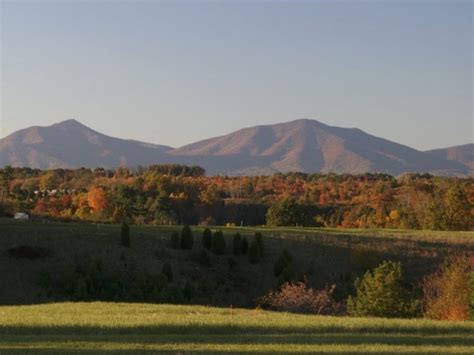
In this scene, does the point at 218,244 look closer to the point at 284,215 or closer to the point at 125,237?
the point at 125,237

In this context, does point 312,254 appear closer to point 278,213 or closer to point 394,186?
point 278,213

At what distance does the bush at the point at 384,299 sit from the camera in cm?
2999

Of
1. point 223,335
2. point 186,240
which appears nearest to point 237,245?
point 186,240

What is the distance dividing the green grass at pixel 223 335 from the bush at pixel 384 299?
40.8 ft

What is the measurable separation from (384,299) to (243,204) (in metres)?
86.9

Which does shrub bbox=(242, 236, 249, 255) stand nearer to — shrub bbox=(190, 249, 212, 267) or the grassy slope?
the grassy slope

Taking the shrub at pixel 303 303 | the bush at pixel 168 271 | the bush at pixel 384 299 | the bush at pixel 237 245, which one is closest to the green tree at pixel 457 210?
the bush at pixel 237 245

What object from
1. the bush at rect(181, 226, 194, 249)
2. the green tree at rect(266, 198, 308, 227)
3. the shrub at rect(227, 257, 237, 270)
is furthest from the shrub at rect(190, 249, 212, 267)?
the green tree at rect(266, 198, 308, 227)

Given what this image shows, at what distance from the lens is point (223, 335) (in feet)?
49.9

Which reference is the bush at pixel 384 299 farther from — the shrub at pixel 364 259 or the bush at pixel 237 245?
the bush at pixel 237 245

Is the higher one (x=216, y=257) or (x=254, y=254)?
(x=254, y=254)

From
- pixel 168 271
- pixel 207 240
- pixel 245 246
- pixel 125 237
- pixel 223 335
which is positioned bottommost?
pixel 168 271

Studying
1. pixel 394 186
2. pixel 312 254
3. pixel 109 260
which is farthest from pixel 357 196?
pixel 109 260

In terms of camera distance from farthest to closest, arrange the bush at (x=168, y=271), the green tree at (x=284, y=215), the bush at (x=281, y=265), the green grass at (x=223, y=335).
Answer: the green tree at (x=284, y=215) < the bush at (x=281, y=265) < the bush at (x=168, y=271) < the green grass at (x=223, y=335)
